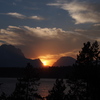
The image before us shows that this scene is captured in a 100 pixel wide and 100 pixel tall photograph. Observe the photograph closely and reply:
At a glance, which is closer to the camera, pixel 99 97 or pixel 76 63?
pixel 99 97

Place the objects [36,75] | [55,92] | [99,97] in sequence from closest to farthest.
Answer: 1. [99,97]
2. [55,92]
3. [36,75]

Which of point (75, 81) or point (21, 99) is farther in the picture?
point (75, 81)

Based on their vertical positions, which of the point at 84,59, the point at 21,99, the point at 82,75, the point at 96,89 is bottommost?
the point at 21,99

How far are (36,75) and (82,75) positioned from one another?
9.10 m

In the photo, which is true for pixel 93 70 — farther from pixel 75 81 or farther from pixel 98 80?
pixel 75 81

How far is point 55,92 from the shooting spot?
26.5m

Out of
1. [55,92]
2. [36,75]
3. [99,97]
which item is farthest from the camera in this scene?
[36,75]

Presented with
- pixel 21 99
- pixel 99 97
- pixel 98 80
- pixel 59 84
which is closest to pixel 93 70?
pixel 98 80

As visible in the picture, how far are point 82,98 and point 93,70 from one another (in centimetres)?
379

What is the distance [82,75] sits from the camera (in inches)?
997

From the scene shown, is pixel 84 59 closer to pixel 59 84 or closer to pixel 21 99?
pixel 59 84

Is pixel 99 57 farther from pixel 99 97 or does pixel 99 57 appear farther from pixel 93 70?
pixel 99 97

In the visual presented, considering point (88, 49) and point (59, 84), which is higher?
point (88, 49)

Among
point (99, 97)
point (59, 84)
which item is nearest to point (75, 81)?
point (59, 84)
